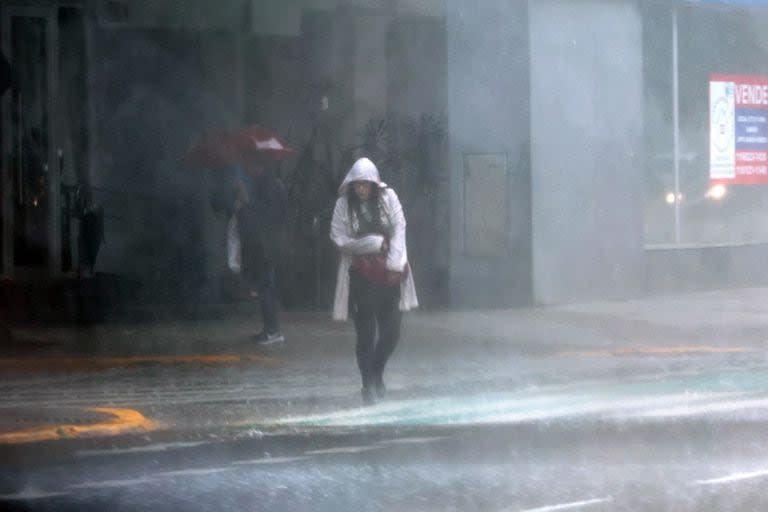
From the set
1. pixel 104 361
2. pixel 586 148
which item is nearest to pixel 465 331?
pixel 586 148

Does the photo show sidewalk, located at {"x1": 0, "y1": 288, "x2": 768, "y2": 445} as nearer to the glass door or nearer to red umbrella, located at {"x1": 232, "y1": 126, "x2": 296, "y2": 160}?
red umbrella, located at {"x1": 232, "y1": 126, "x2": 296, "y2": 160}

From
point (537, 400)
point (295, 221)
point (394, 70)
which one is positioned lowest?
point (537, 400)

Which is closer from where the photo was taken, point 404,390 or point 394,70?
point 404,390

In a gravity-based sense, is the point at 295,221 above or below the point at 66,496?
above

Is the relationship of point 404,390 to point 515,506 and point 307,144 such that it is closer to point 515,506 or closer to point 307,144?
point 515,506

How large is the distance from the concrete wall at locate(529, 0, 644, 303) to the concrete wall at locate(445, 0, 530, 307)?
15 cm

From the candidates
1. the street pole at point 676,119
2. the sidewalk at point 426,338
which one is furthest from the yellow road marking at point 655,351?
the street pole at point 676,119

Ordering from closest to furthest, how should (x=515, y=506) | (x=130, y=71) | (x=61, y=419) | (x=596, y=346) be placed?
(x=515, y=506) → (x=61, y=419) → (x=596, y=346) → (x=130, y=71)

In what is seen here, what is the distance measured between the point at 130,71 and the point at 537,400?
913 centimetres

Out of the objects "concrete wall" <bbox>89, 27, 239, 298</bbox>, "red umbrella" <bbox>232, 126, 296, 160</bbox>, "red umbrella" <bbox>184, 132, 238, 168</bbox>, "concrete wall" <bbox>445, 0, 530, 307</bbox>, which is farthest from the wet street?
"concrete wall" <bbox>89, 27, 239, 298</bbox>

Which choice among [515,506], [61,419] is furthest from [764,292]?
[515,506]

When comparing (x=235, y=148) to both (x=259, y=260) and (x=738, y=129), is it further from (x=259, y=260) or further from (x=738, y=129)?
(x=738, y=129)

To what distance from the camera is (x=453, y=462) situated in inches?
363

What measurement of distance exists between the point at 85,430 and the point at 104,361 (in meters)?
3.37
